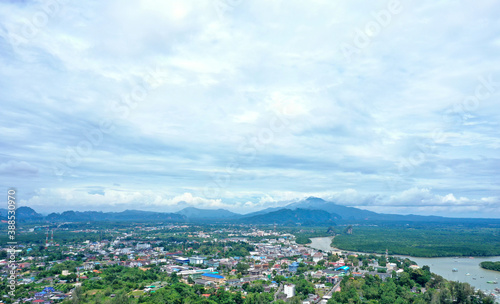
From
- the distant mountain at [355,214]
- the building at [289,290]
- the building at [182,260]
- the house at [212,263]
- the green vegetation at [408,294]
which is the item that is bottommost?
the distant mountain at [355,214]

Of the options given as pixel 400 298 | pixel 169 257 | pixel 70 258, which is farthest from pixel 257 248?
pixel 400 298

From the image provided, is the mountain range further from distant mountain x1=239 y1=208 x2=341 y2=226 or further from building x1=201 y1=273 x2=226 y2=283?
building x1=201 y1=273 x2=226 y2=283

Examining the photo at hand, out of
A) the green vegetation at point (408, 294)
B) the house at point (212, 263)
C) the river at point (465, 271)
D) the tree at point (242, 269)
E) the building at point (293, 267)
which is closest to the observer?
the green vegetation at point (408, 294)

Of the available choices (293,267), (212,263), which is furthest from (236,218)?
(293,267)

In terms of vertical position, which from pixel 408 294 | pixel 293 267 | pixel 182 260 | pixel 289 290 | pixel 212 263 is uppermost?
pixel 408 294

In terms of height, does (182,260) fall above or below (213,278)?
below

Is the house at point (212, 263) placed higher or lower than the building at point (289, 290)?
lower

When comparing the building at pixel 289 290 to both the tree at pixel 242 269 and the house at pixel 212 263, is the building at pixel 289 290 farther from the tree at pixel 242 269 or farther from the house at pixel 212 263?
the house at pixel 212 263

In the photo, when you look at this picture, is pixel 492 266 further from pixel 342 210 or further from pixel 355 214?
pixel 342 210

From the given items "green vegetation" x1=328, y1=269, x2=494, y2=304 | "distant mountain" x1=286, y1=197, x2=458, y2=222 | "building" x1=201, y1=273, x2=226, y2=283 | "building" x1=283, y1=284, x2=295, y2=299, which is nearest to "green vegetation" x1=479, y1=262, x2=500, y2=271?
"green vegetation" x1=328, y1=269, x2=494, y2=304

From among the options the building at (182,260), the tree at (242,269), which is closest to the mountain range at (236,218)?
the building at (182,260)

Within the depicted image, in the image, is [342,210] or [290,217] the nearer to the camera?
[290,217]

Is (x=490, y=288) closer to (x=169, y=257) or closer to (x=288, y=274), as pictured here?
(x=288, y=274)
